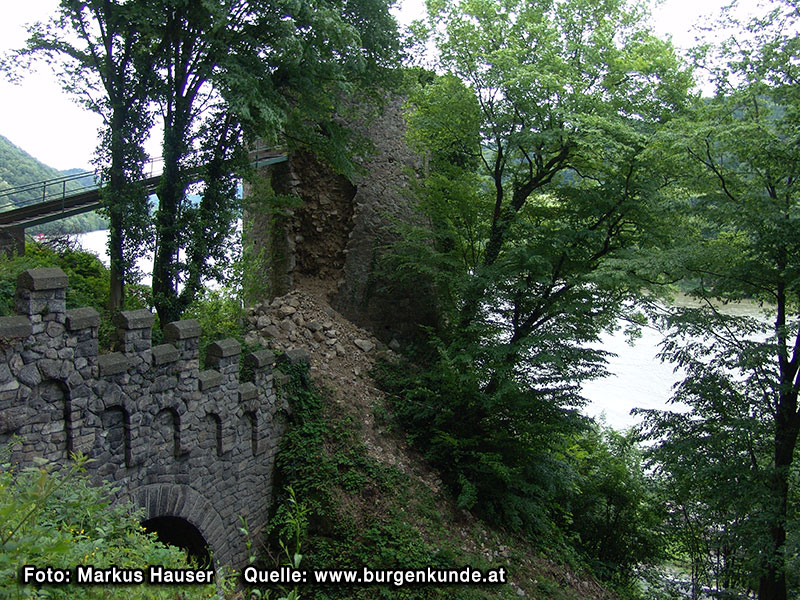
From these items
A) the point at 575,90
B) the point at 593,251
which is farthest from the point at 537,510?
the point at 575,90

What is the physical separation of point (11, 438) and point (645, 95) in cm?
961

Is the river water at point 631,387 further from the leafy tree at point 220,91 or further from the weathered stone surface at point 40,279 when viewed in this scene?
the weathered stone surface at point 40,279

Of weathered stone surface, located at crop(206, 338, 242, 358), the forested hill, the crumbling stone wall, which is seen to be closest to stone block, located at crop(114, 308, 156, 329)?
weathered stone surface, located at crop(206, 338, 242, 358)

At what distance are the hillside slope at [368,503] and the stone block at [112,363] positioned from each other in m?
3.12

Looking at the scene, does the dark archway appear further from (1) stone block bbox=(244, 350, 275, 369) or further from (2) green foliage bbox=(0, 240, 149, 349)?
(2) green foliage bbox=(0, 240, 149, 349)

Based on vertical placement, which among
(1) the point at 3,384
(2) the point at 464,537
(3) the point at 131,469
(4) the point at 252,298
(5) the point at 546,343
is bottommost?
(2) the point at 464,537

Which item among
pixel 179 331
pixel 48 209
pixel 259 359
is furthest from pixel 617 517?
pixel 48 209

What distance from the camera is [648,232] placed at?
940 centimetres

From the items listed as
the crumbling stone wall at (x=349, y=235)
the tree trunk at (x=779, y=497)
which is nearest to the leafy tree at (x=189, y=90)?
the crumbling stone wall at (x=349, y=235)

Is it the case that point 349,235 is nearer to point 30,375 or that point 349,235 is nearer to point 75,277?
point 75,277

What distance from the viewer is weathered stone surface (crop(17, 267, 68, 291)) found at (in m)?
5.29

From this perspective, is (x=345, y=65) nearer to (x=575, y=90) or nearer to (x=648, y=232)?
(x=575, y=90)

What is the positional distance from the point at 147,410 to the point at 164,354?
669 mm

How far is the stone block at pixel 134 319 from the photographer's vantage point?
6.26 metres
